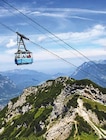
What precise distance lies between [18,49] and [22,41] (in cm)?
273

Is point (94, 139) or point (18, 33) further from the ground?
point (18, 33)

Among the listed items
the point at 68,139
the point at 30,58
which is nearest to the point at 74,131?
the point at 68,139

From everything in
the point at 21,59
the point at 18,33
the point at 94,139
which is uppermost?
the point at 18,33

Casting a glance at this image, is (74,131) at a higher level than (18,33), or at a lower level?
lower

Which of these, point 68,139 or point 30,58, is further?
point 68,139

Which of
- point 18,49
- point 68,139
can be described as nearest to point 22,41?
point 18,49

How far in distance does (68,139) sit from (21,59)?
A: 135 m

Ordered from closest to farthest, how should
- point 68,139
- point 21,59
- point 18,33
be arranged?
1. point 18,33
2. point 21,59
3. point 68,139

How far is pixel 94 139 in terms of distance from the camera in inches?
7864

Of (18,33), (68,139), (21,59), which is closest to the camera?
(18,33)

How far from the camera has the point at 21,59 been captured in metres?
67.4

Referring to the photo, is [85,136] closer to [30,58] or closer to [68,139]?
[68,139]

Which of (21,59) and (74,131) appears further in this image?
(74,131)

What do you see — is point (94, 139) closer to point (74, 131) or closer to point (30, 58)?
point (74, 131)
